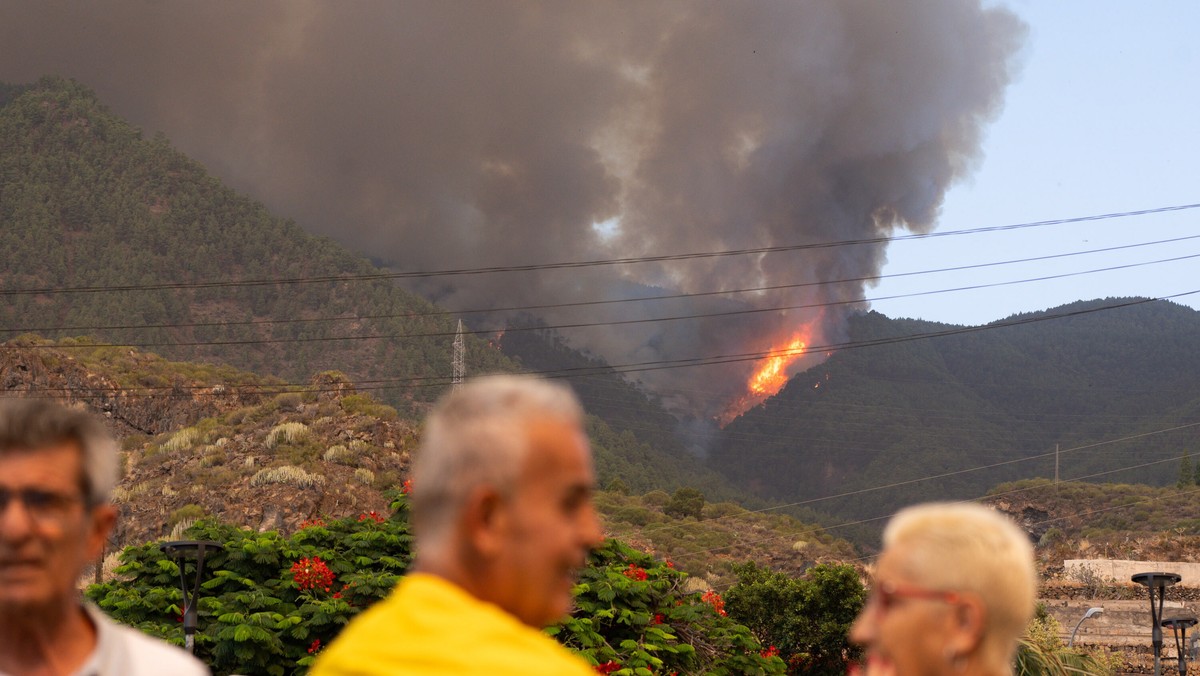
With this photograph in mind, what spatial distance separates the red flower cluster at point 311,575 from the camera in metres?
14.0

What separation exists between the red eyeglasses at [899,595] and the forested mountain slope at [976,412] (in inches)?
3564

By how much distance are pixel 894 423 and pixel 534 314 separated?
58.0 meters

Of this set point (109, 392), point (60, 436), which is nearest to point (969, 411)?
point (109, 392)

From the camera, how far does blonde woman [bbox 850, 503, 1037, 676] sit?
2121mm

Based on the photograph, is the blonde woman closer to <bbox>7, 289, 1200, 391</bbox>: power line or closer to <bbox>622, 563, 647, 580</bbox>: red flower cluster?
<bbox>622, 563, 647, 580</bbox>: red flower cluster

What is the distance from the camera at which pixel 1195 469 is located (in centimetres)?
7062

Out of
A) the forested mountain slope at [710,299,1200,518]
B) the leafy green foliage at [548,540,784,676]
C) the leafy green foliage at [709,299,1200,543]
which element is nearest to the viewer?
the leafy green foliage at [548,540,784,676]

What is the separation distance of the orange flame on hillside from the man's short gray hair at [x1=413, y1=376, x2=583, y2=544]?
134153 millimetres

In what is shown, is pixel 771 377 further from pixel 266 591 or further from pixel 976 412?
pixel 266 591

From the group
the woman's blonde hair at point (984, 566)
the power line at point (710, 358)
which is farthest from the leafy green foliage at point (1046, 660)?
the power line at point (710, 358)

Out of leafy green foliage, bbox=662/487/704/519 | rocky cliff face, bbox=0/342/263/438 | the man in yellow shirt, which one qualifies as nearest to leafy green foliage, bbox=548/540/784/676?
the man in yellow shirt

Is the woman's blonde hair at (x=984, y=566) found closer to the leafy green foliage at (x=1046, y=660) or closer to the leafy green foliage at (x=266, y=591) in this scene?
the leafy green foliage at (x=266, y=591)

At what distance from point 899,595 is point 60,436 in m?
1.54

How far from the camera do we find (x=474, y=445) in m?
1.85
